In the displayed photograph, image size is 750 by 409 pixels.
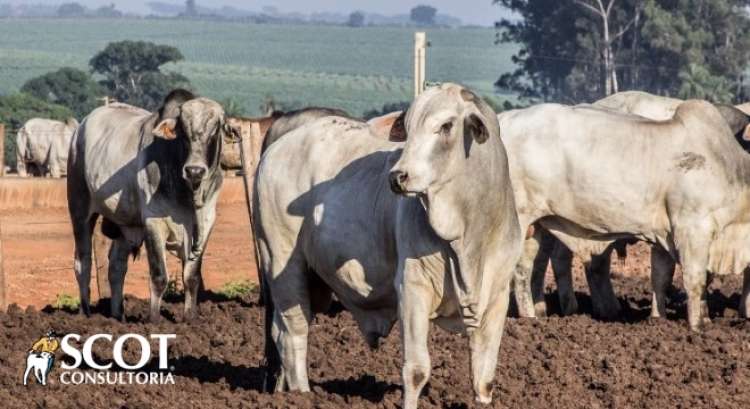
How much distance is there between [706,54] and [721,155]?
2065 inches

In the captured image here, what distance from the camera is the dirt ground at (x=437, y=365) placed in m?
8.73

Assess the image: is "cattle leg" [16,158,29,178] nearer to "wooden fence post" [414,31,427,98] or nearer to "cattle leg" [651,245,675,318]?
"wooden fence post" [414,31,427,98]

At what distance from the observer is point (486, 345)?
7910 millimetres

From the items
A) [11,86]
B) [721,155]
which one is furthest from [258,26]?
[721,155]

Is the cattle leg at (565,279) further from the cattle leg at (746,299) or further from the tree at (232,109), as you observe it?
the tree at (232,109)

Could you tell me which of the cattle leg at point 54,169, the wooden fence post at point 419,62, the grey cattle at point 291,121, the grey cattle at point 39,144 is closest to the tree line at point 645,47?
the grey cattle at point 39,144

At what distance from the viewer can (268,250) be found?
884 cm

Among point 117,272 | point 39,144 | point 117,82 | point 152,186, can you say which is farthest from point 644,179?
point 117,82

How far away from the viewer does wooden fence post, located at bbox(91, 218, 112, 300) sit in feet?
44.9

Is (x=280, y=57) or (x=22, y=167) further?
(x=280, y=57)

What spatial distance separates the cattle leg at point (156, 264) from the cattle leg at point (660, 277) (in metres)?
3.43

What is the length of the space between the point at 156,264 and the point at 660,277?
3530mm

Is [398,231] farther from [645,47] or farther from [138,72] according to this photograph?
[138,72]

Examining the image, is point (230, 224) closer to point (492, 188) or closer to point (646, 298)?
point (646, 298)
